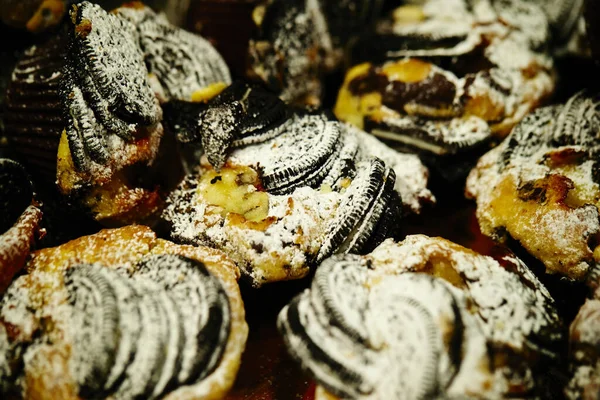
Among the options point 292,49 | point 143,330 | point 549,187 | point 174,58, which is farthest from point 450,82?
point 143,330

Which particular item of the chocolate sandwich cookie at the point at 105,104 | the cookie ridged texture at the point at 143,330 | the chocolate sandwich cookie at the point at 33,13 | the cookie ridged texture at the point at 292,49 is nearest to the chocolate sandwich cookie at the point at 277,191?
the chocolate sandwich cookie at the point at 105,104

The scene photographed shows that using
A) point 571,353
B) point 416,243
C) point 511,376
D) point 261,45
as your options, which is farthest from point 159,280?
point 261,45

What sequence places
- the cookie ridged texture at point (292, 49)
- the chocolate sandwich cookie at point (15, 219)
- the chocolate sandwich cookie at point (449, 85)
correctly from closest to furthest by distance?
the chocolate sandwich cookie at point (15, 219), the chocolate sandwich cookie at point (449, 85), the cookie ridged texture at point (292, 49)

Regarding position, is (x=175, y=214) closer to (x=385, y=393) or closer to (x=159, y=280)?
(x=159, y=280)

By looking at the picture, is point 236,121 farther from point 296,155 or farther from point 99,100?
point 99,100

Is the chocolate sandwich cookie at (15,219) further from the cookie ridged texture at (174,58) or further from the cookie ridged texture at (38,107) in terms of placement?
the cookie ridged texture at (174,58)
